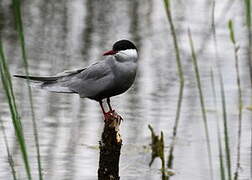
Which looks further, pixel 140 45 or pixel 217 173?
pixel 140 45

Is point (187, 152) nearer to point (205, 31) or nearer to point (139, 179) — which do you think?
point (139, 179)

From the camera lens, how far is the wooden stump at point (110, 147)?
180 inches

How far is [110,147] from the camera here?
458 centimetres

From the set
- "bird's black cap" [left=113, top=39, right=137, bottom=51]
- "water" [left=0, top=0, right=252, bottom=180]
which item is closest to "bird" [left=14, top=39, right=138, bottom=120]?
"bird's black cap" [left=113, top=39, right=137, bottom=51]

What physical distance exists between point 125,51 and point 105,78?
0.20 m

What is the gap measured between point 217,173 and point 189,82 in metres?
2.33

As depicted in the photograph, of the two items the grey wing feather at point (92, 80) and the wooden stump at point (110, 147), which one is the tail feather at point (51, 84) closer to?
the grey wing feather at point (92, 80)

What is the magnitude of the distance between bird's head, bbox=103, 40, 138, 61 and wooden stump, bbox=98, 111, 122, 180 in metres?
0.39

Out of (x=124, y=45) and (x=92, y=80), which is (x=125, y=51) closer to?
(x=124, y=45)

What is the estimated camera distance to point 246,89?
8102 mm

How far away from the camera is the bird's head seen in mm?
4809

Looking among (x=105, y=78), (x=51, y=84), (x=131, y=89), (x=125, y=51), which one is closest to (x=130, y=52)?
(x=125, y=51)

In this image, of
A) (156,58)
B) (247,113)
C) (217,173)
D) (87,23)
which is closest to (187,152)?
(217,173)

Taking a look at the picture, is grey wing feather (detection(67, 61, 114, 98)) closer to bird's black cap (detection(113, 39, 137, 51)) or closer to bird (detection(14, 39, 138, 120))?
bird (detection(14, 39, 138, 120))
